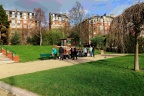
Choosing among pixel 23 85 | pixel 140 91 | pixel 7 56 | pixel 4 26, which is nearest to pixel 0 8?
pixel 4 26

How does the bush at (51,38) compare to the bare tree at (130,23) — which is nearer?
the bare tree at (130,23)

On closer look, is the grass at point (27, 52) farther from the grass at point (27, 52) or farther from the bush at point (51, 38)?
the bush at point (51, 38)

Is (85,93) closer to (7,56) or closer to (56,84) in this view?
(56,84)

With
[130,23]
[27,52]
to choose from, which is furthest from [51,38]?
[130,23]

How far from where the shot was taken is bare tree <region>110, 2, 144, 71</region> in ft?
31.4

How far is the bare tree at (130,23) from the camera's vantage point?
9586mm

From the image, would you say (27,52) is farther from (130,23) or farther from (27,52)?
(130,23)

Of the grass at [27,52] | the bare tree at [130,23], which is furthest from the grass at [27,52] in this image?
the bare tree at [130,23]

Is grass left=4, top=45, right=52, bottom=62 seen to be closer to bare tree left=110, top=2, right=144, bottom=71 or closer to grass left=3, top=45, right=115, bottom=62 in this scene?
grass left=3, top=45, right=115, bottom=62

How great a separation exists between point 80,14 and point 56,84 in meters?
36.6

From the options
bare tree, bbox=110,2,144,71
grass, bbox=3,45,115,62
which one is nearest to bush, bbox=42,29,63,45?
grass, bbox=3,45,115,62

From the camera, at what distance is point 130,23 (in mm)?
10062

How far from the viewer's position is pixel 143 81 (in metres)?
7.90

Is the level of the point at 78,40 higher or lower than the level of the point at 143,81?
higher
